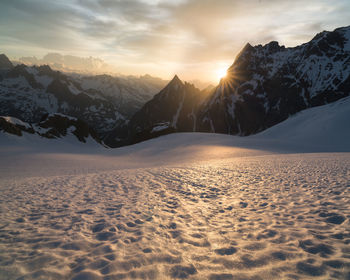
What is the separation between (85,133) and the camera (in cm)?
6091

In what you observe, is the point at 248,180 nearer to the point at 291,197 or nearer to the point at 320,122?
the point at 291,197

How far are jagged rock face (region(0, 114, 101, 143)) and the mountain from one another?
49.0 m

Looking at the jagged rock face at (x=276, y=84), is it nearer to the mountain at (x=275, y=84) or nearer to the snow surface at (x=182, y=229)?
the mountain at (x=275, y=84)

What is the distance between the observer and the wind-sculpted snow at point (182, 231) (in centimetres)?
364

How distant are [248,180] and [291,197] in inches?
112

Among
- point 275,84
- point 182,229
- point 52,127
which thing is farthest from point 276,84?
point 182,229

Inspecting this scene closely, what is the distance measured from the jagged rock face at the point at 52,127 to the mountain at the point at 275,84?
48954mm

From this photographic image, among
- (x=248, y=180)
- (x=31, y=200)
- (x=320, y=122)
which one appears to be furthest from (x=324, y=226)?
(x=320, y=122)

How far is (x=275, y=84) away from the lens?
139000mm

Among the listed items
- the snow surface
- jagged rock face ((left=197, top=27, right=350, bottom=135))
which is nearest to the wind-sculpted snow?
the snow surface

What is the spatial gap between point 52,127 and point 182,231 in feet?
210

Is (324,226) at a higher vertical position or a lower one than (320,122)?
lower

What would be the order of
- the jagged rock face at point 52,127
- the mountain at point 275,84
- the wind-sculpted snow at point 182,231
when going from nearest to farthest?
the wind-sculpted snow at point 182,231 → the jagged rock face at point 52,127 → the mountain at point 275,84

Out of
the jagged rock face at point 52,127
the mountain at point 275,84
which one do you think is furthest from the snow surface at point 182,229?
the mountain at point 275,84
